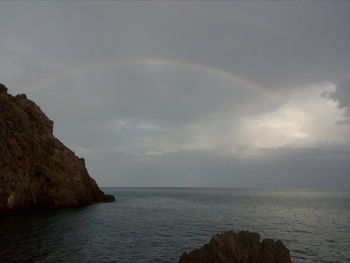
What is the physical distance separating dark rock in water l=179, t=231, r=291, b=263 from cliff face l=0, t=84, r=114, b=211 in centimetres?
5193

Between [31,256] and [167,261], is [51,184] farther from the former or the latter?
[167,261]

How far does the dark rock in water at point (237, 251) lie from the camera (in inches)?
863

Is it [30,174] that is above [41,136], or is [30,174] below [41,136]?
below

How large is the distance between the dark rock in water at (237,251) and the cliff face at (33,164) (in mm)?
51932

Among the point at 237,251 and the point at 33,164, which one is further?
the point at 33,164

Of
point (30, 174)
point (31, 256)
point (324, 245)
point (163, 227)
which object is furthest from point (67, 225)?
point (324, 245)

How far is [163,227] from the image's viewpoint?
5334 cm

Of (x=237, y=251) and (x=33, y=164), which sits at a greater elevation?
(x=33, y=164)

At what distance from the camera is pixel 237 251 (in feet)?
73.1

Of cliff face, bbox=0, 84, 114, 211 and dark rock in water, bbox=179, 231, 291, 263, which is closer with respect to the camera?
dark rock in water, bbox=179, 231, 291, 263

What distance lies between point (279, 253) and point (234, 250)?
14.3 feet

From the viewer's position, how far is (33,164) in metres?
77.1

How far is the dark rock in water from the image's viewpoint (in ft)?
71.9

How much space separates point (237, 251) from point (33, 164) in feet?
231
